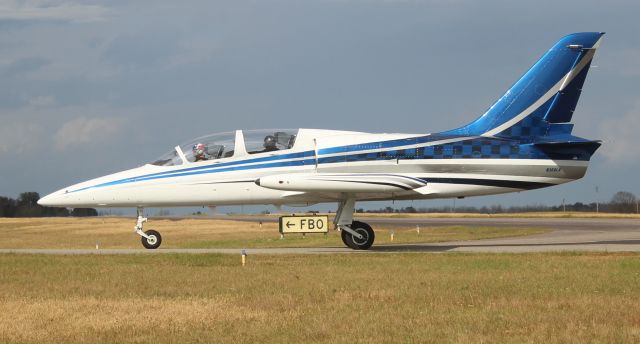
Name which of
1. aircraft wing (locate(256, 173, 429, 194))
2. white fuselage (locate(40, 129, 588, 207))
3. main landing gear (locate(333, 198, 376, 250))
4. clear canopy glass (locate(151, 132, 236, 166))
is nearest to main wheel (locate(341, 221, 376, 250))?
main landing gear (locate(333, 198, 376, 250))

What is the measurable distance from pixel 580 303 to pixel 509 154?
13418mm

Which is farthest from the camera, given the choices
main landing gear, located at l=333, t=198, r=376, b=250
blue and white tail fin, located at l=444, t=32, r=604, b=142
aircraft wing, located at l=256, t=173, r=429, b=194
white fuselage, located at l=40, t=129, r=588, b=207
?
blue and white tail fin, located at l=444, t=32, r=604, b=142

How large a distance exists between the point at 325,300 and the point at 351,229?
42.6 feet

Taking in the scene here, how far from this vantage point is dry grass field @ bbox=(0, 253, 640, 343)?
40.7 feet

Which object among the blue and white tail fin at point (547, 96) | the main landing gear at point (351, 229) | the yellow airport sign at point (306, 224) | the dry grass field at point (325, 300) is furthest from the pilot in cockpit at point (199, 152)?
the blue and white tail fin at point (547, 96)

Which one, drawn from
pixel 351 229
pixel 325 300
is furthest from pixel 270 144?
pixel 325 300

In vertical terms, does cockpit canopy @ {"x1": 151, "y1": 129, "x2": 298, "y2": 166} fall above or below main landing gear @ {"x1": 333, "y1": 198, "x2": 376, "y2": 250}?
above

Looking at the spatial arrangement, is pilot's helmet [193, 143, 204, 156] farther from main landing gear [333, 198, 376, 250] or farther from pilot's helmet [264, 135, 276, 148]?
main landing gear [333, 198, 376, 250]

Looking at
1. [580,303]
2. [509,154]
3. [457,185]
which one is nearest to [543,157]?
[509,154]

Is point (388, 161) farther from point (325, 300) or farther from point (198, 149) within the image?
point (325, 300)

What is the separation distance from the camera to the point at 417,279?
18422 millimetres

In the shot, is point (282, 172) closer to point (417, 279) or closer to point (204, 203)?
point (204, 203)

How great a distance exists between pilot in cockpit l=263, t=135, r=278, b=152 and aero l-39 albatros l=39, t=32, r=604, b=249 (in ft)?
0.10

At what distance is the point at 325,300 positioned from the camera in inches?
615
